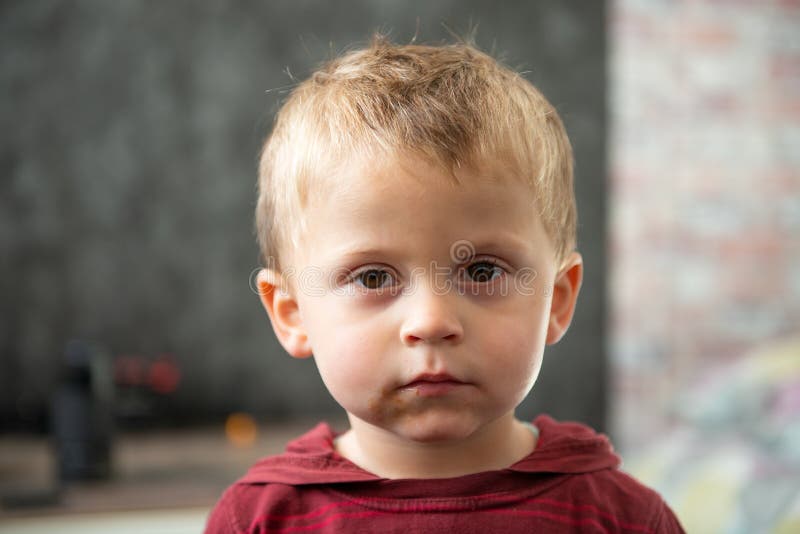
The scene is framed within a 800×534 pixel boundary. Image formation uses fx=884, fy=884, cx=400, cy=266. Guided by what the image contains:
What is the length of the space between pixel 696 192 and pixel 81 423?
1.91m

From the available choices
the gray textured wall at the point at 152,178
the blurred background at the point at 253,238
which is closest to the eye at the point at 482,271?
the blurred background at the point at 253,238

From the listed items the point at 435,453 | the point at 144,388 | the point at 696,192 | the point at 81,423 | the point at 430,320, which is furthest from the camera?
the point at 696,192

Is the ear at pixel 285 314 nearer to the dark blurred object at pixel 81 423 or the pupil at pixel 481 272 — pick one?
the pupil at pixel 481 272

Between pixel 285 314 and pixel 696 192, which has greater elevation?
pixel 696 192

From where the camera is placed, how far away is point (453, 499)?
2.62 ft

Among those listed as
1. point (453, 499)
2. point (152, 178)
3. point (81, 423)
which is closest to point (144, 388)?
point (81, 423)

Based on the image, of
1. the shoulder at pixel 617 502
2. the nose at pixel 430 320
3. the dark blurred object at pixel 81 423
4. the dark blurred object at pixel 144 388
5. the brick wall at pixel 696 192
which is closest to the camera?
the nose at pixel 430 320

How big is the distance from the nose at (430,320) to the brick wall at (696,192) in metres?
2.03

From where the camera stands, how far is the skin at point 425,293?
2.40 ft

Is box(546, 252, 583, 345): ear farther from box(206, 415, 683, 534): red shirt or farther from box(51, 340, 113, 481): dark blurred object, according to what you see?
box(51, 340, 113, 481): dark blurred object

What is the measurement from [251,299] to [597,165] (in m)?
1.09

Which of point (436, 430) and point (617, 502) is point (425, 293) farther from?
point (617, 502)

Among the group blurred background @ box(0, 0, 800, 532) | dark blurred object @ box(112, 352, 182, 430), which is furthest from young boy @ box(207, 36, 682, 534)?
dark blurred object @ box(112, 352, 182, 430)

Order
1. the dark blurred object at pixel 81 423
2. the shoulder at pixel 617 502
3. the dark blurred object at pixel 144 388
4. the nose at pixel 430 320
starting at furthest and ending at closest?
the dark blurred object at pixel 144 388, the dark blurred object at pixel 81 423, the shoulder at pixel 617 502, the nose at pixel 430 320
